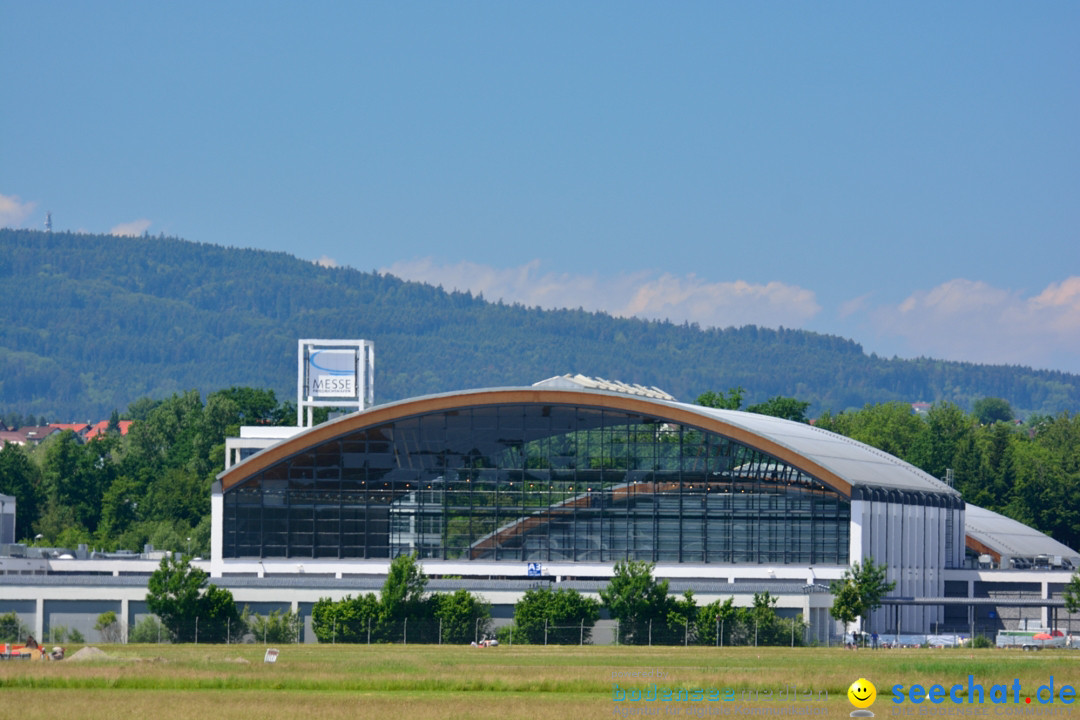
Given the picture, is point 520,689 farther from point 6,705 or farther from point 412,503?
point 412,503

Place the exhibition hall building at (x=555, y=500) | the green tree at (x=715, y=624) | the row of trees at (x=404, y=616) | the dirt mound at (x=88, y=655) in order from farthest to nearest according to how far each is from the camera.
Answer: the exhibition hall building at (x=555, y=500)
the row of trees at (x=404, y=616)
the green tree at (x=715, y=624)
the dirt mound at (x=88, y=655)

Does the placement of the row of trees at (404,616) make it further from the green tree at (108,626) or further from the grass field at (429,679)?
the grass field at (429,679)

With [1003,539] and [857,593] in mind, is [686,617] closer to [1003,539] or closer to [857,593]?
[857,593]

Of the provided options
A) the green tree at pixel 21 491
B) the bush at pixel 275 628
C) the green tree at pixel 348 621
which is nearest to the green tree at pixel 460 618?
the green tree at pixel 348 621

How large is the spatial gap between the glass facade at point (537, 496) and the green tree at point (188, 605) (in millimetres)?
16497

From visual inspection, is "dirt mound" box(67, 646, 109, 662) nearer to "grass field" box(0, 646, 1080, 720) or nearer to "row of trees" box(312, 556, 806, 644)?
"grass field" box(0, 646, 1080, 720)

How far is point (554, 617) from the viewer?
95.6 m

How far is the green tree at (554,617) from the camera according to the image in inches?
3750

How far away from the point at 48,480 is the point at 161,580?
107233mm

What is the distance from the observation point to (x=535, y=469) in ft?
365

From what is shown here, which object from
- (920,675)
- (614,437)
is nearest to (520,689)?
(920,675)

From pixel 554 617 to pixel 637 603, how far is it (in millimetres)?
4552

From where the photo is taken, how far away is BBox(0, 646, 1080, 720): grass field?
5400 centimetres

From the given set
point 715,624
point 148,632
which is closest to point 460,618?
point 715,624
